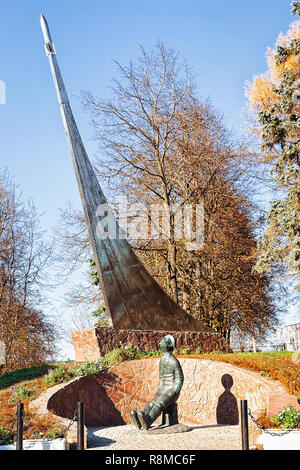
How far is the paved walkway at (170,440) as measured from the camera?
8062mm

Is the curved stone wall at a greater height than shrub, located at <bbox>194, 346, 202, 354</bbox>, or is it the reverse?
shrub, located at <bbox>194, 346, 202, 354</bbox>

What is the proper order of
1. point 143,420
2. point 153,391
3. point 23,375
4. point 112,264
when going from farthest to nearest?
point 23,375
point 112,264
point 153,391
point 143,420

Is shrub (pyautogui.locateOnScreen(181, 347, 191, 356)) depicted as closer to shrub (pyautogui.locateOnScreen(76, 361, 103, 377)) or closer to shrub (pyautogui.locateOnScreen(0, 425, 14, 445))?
shrub (pyautogui.locateOnScreen(76, 361, 103, 377))

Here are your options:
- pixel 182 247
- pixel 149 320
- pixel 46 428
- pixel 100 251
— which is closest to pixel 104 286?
pixel 100 251

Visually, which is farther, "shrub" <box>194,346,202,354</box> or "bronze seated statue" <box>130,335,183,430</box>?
"shrub" <box>194,346,202,354</box>

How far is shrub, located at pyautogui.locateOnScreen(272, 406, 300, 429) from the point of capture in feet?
25.9

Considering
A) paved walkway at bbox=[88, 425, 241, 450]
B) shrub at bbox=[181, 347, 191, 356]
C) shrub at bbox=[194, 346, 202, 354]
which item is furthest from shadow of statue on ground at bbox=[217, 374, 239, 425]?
shrub at bbox=[194, 346, 202, 354]

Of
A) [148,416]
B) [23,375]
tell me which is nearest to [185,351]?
[23,375]

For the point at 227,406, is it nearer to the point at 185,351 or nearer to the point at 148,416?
the point at 148,416

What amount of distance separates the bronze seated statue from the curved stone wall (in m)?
1.83

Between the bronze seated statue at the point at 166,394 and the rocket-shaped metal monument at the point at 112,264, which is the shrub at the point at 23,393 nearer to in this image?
the bronze seated statue at the point at 166,394

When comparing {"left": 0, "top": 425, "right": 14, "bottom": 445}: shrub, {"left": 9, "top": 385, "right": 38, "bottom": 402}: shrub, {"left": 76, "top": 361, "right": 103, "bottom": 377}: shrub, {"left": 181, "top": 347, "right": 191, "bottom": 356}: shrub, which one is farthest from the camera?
{"left": 181, "top": 347, "right": 191, "bottom": 356}: shrub

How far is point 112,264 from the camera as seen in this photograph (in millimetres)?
12758

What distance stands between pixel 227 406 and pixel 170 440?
108 inches
